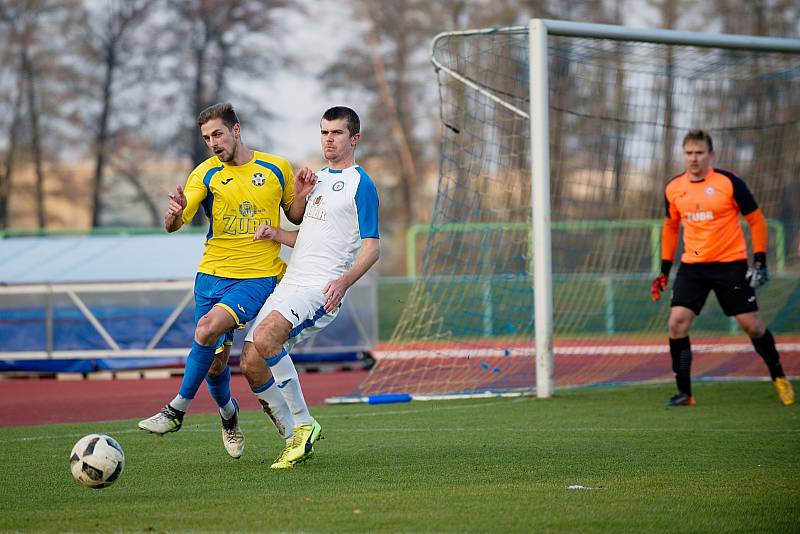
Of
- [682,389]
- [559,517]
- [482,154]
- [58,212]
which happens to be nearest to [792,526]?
[559,517]

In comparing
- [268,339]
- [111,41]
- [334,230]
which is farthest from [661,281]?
[111,41]

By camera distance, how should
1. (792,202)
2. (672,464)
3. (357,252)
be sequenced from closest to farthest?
(672,464)
(357,252)
(792,202)

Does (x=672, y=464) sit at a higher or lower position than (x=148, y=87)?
lower

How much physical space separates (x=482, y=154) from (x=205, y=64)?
19.0 m

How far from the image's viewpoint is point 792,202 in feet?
54.7

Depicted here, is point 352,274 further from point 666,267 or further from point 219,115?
point 666,267

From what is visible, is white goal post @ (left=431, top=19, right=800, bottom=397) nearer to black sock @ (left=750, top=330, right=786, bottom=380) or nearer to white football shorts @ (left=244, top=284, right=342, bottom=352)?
black sock @ (left=750, top=330, right=786, bottom=380)

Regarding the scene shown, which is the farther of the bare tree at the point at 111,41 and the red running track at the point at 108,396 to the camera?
the bare tree at the point at 111,41

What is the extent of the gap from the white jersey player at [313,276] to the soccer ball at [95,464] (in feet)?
3.71

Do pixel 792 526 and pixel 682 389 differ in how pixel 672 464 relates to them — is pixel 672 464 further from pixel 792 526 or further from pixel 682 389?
pixel 682 389

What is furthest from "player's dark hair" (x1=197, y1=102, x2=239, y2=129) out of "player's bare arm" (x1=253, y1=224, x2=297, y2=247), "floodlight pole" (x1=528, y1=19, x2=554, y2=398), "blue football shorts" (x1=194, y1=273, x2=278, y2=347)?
"floodlight pole" (x1=528, y1=19, x2=554, y2=398)

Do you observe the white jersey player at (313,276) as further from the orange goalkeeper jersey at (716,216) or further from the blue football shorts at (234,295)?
the orange goalkeeper jersey at (716,216)

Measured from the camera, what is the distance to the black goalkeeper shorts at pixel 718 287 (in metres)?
9.83

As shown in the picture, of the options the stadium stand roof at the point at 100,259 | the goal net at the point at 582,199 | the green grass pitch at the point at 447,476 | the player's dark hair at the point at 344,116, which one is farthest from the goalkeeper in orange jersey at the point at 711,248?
the stadium stand roof at the point at 100,259
